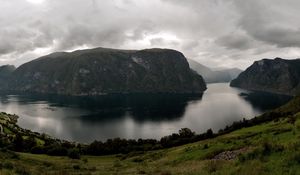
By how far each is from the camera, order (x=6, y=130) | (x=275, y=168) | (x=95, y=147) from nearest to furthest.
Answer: (x=275, y=168) → (x=95, y=147) → (x=6, y=130)

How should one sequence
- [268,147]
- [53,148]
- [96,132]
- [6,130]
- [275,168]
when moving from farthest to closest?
1. [96,132]
2. [6,130]
3. [53,148]
4. [268,147]
5. [275,168]

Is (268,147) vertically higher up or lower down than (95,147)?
higher up

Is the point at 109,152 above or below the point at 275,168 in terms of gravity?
below

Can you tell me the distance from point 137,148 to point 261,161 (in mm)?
86027

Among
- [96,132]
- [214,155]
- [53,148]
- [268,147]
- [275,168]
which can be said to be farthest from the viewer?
[96,132]

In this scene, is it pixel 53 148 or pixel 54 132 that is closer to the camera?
pixel 53 148

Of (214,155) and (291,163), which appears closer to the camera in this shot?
(291,163)

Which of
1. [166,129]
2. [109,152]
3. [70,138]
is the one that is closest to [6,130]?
[70,138]

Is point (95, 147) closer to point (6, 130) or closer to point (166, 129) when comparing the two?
point (6, 130)

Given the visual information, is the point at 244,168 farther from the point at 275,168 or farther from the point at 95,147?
the point at 95,147

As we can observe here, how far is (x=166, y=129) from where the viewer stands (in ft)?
645

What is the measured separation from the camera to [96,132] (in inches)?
7421

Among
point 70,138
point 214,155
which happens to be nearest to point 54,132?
point 70,138

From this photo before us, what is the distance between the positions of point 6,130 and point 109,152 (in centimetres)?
6680
